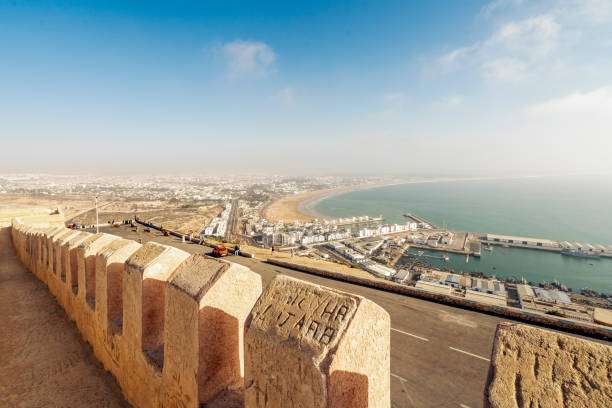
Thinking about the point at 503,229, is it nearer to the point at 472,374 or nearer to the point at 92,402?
the point at 472,374

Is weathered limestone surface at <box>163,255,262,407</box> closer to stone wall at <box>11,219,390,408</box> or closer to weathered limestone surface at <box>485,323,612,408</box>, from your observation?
stone wall at <box>11,219,390,408</box>

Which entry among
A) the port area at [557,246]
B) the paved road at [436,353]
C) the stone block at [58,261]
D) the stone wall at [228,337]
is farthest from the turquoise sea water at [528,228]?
the stone wall at [228,337]

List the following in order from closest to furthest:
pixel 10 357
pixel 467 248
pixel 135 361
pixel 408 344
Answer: pixel 135 361
pixel 10 357
pixel 408 344
pixel 467 248

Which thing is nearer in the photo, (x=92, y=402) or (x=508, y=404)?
(x=508, y=404)

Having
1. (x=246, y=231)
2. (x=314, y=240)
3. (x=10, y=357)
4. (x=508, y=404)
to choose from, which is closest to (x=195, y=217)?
(x=246, y=231)

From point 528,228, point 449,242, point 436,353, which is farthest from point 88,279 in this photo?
point 528,228

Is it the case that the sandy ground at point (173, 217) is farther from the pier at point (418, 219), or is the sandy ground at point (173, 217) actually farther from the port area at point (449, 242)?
the pier at point (418, 219)

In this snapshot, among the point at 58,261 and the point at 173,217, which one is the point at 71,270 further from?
the point at 173,217

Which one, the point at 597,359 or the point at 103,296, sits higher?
the point at 597,359

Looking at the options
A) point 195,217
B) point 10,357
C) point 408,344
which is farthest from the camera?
point 195,217
